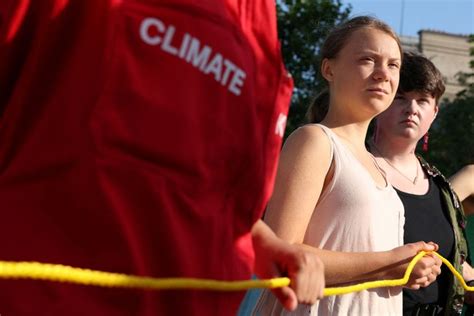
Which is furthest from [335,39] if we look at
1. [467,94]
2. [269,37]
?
[467,94]

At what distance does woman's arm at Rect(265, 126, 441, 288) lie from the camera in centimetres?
169

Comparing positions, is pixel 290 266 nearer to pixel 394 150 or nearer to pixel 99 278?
pixel 99 278

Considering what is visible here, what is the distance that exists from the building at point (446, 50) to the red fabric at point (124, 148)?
65.9ft

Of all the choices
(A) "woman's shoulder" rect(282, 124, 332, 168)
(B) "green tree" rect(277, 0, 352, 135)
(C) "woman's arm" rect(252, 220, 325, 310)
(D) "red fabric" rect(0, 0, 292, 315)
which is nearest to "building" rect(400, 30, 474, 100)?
(B) "green tree" rect(277, 0, 352, 135)

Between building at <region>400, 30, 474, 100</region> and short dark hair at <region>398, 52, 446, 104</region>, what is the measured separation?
1845 centimetres

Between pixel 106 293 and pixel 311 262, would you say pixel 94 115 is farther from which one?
pixel 311 262

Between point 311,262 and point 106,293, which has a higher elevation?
point 311,262

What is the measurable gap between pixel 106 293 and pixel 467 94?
15799mm

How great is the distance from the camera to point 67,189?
0.92 meters

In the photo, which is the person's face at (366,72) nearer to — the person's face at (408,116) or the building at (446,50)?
the person's face at (408,116)

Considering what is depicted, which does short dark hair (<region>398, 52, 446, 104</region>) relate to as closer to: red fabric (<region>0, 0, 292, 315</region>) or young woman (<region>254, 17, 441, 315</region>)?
young woman (<region>254, 17, 441, 315</region>)

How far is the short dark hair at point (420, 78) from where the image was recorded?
8.13 feet

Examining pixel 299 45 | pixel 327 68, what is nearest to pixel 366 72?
pixel 327 68

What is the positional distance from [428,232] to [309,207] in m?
0.68
